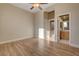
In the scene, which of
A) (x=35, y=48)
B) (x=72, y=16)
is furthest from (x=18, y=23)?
(x=72, y=16)

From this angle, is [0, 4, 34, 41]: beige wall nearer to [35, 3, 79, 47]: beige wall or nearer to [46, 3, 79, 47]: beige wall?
[35, 3, 79, 47]: beige wall

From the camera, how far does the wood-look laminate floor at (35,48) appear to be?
3152 millimetres

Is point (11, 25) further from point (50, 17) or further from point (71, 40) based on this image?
point (71, 40)

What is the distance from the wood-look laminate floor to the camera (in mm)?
3152

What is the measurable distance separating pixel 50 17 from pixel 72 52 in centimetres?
116

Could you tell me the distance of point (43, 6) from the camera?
3.27 m

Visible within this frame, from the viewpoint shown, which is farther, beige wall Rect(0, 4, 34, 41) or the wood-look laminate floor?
beige wall Rect(0, 4, 34, 41)

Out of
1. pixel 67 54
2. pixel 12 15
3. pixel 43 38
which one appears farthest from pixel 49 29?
pixel 12 15

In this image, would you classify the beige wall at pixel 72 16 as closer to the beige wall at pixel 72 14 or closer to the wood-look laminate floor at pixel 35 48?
the beige wall at pixel 72 14

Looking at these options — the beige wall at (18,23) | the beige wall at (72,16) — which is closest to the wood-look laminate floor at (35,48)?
the beige wall at (18,23)

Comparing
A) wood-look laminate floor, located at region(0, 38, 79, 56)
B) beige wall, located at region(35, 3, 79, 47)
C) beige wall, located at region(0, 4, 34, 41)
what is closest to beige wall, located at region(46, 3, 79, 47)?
beige wall, located at region(35, 3, 79, 47)

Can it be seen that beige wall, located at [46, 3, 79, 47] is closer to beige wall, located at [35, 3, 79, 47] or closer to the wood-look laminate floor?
beige wall, located at [35, 3, 79, 47]

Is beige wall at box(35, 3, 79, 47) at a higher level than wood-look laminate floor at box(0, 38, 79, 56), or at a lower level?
higher

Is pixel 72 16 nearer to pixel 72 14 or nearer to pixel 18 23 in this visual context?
pixel 72 14
